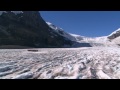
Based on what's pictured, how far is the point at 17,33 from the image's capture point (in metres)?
23.9

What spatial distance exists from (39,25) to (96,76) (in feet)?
77.8
